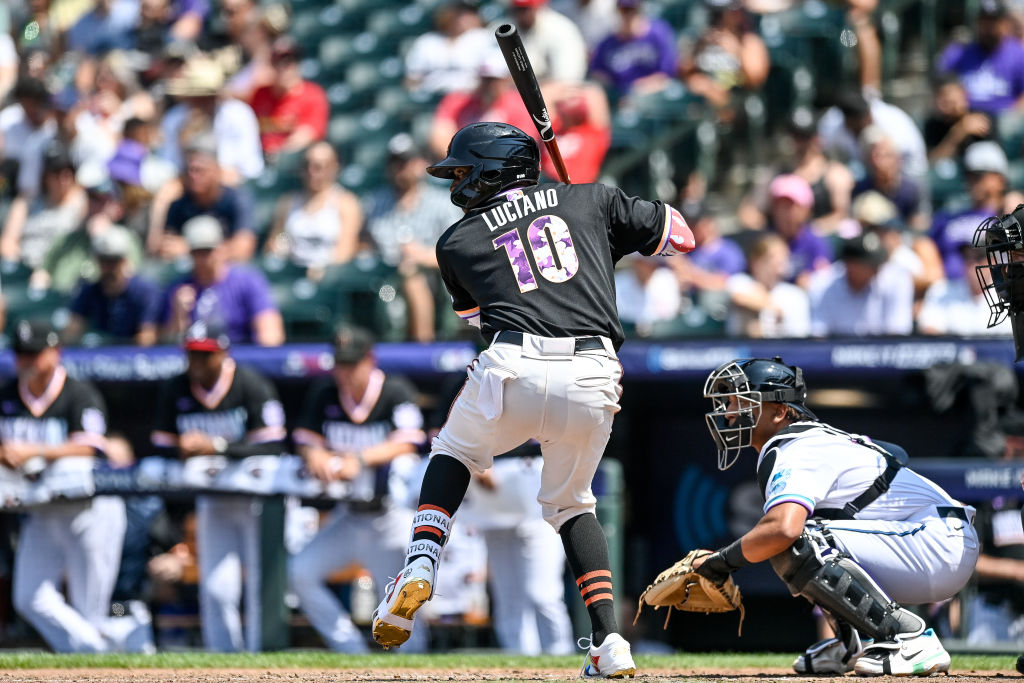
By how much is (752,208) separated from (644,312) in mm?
1348

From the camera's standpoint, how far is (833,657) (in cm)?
493

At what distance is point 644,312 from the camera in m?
8.76

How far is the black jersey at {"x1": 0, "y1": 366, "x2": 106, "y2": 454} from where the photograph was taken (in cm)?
791

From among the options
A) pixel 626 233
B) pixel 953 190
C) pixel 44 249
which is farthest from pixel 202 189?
pixel 626 233

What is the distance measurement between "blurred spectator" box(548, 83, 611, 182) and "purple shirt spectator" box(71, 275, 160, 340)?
2.58 meters

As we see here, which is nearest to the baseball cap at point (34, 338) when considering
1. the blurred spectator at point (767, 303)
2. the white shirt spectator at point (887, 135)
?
the blurred spectator at point (767, 303)

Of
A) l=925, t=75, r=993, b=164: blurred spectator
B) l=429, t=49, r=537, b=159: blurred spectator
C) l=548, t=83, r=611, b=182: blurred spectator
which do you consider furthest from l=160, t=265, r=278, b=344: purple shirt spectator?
l=925, t=75, r=993, b=164: blurred spectator

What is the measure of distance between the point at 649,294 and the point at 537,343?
4.24 m

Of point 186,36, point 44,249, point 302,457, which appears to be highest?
point 186,36

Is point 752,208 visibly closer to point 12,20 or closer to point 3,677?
point 3,677

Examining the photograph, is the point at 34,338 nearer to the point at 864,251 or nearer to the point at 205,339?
the point at 205,339

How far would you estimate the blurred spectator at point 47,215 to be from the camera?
1091 centimetres

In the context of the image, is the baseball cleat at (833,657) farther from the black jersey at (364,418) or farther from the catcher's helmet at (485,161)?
the black jersey at (364,418)

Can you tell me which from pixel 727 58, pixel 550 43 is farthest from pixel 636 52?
pixel 727 58
